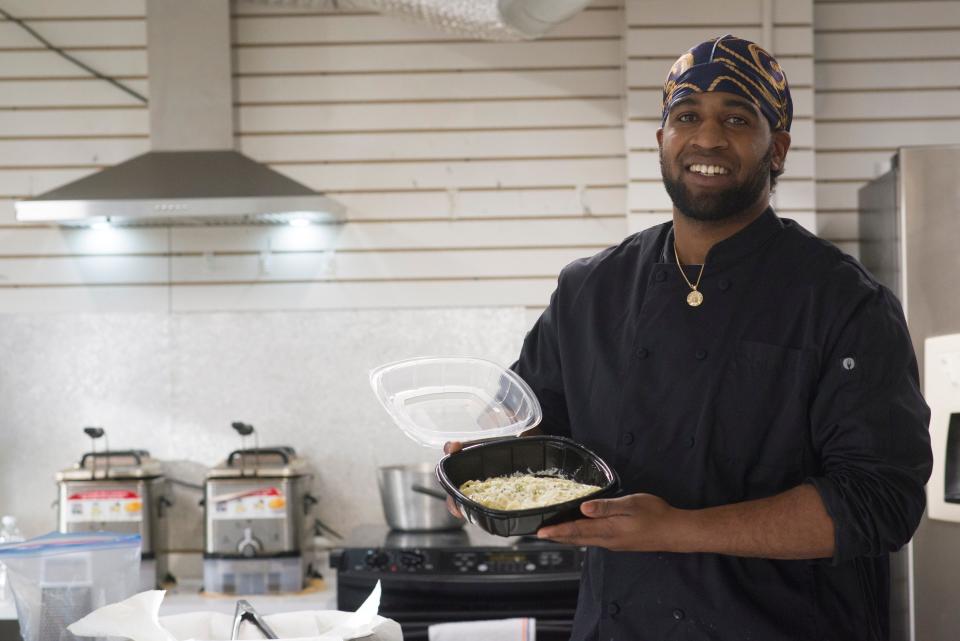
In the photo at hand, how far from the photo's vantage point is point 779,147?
1632 mm

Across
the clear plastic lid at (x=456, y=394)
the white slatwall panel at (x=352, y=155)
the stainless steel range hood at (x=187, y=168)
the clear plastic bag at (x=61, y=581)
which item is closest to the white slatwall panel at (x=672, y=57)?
the white slatwall panel at (x=352, y=155)

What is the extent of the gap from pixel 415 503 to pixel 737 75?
7.07 ft

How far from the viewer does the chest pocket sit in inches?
59.4

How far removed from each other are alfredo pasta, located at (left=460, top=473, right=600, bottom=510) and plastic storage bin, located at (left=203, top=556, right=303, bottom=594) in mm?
1840

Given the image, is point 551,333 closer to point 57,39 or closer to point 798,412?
point 798,412

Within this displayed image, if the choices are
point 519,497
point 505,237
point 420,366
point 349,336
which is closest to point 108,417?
point 349,336

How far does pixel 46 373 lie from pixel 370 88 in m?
1.61

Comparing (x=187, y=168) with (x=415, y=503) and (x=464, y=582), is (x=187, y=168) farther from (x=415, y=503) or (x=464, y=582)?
(x=464, y=582)

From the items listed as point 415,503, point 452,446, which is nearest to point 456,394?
point 452,446

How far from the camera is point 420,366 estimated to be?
1869 mm

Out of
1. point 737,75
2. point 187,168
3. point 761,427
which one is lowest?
point 761,427

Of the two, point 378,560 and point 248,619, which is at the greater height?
point 248,619

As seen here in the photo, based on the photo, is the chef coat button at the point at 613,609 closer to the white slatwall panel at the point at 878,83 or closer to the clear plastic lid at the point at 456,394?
the clear plastic lid at the point at 456,394

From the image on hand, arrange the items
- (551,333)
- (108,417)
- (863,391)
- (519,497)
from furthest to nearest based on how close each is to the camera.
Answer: (108,417) < (551,333) < (519,497) < (863,391)
